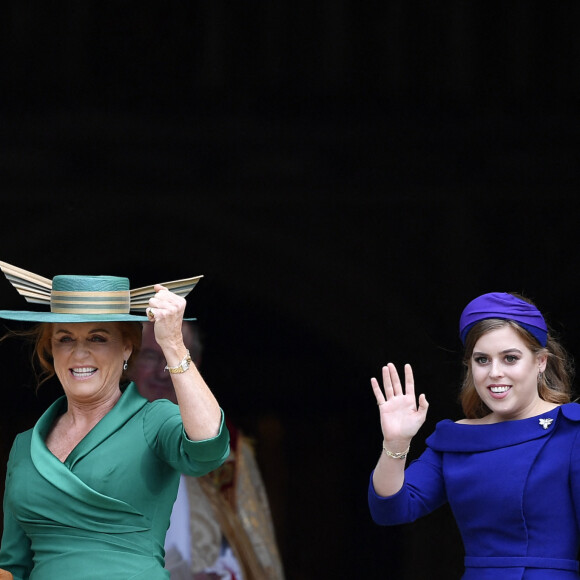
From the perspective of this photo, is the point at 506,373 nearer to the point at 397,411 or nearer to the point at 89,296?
the point at 397,411

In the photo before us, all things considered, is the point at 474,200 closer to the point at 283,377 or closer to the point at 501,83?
the point at 501,83

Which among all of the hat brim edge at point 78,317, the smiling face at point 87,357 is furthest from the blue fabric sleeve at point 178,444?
the hat brim edge at point 78,317

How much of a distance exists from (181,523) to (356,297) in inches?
48.5

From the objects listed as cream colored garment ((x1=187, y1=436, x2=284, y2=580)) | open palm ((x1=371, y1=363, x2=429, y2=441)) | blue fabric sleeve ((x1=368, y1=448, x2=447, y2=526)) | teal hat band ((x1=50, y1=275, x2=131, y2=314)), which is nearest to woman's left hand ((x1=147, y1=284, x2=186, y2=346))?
teal hat band ((x1=50, y1=275, x2=131, y2=314))

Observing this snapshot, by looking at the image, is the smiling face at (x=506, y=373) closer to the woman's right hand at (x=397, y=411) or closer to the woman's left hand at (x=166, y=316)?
the woman's right hand at (x=397, y=411)

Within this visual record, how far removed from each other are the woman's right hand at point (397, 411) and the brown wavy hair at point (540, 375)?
0.73ft

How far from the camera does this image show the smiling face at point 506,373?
4066mm

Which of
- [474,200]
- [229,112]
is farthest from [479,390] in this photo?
Answer: [229,112]

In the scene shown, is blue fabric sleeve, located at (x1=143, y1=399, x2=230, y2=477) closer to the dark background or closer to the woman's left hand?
the woman's left hand

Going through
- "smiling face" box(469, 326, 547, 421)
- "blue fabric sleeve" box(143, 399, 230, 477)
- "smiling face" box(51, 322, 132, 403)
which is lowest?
"blue fabric sleeve" box(143, 399, 230, 477)

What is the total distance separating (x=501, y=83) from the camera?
19.7 feet

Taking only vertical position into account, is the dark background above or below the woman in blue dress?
above

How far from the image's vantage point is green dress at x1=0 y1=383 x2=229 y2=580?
388cm

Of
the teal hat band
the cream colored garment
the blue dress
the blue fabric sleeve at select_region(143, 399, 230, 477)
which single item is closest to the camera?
the blue fabric sleeve at select_region(143, 399, 230, 477)
